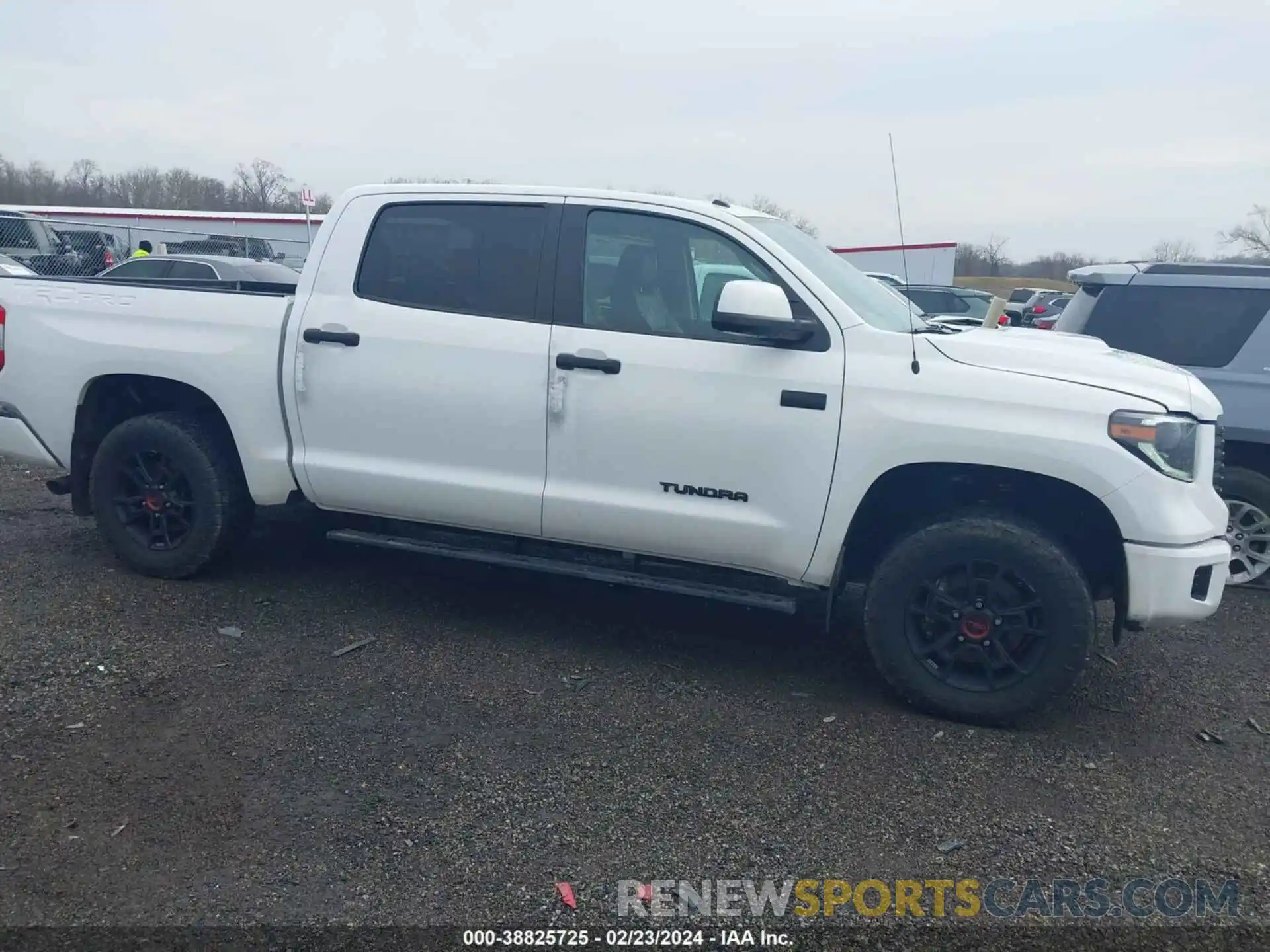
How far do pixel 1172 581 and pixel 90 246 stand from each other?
21.2 m

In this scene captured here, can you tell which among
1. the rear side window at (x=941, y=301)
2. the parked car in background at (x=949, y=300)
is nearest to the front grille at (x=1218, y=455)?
the parked car in background at (x=949, y=300)

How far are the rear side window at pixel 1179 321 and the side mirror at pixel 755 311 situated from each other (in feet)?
10.0

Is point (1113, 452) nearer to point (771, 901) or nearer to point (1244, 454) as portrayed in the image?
point (771, 901)

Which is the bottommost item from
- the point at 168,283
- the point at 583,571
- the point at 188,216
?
the point at 583,571

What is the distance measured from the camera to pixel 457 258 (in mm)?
4715

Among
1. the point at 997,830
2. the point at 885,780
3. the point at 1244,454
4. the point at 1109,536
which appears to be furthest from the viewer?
the point at 1244,454

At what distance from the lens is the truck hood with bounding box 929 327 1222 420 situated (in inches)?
153

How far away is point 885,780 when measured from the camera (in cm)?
365

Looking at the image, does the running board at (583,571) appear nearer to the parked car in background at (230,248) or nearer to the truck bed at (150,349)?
the truck bed at (150,349)

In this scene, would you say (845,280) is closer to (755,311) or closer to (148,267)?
(755,311)

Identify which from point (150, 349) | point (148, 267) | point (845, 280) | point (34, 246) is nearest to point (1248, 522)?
point (845, 280)

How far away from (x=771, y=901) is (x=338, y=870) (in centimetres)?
125

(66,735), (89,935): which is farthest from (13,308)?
(89,935)

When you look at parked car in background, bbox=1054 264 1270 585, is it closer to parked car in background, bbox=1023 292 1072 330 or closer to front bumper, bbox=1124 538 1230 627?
front bumper, bbox=1124 538 1230 627
